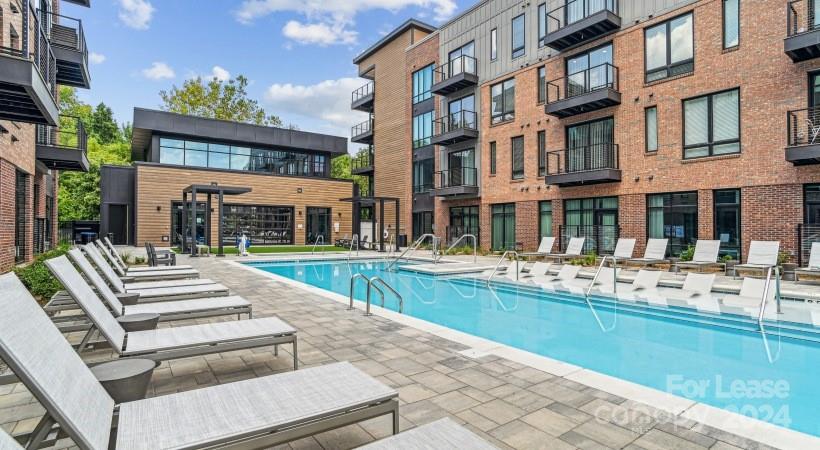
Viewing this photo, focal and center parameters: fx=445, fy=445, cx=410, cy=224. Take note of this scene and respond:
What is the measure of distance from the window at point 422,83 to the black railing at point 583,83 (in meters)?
8.59

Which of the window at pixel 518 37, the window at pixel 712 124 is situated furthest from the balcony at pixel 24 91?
the window at pixel 518 37

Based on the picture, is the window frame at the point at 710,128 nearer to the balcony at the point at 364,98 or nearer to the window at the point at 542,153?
the window at the point at 542,153

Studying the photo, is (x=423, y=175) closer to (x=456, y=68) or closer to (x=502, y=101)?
(x=456, y=68)

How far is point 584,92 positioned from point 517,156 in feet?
13.3

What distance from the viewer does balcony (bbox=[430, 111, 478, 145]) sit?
21.6m

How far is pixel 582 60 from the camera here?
17.5 m

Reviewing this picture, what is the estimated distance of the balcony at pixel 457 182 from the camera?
2159 cm

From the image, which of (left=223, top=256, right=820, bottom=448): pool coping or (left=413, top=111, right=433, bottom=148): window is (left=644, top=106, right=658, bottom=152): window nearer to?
(left=413, top=111, right=433, bottom=148): window

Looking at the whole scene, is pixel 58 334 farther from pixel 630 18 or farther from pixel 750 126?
pixel 630 18

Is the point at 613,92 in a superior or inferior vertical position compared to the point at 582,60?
inferior

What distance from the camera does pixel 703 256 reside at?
12.4 m

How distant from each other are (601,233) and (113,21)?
111 feet

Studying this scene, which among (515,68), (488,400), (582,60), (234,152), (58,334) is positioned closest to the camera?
(58,334)

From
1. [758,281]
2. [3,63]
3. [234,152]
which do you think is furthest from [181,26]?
[758,281]
